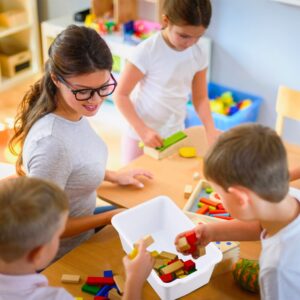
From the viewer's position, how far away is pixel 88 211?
1521mm

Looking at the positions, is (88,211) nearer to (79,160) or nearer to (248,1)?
(79,160)

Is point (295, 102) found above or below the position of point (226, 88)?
above

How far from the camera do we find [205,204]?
1527 mm

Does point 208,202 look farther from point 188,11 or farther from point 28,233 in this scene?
point 28,233

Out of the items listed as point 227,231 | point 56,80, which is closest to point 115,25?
point 56,80

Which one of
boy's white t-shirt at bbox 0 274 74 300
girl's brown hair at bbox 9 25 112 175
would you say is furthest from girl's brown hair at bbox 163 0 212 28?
boy's white t-shirt at bbox 0 274 74 300

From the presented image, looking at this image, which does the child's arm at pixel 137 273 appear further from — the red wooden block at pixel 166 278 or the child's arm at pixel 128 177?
the child's arm at pixel 128 177

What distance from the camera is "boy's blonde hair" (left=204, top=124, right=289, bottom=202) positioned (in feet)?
3.18

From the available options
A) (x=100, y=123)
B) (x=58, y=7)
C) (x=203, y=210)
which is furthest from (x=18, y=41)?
(x=203, y=210)

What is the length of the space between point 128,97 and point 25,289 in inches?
42.3

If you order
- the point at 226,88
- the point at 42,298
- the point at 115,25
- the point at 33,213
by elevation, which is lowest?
the point at 226,88

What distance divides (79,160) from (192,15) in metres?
0.68

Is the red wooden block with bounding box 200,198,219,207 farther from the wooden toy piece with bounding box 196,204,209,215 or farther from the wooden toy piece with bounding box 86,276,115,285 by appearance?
the wooden toy piece with bounding box 86,276,115,285

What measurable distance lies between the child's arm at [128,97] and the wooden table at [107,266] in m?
0.52
